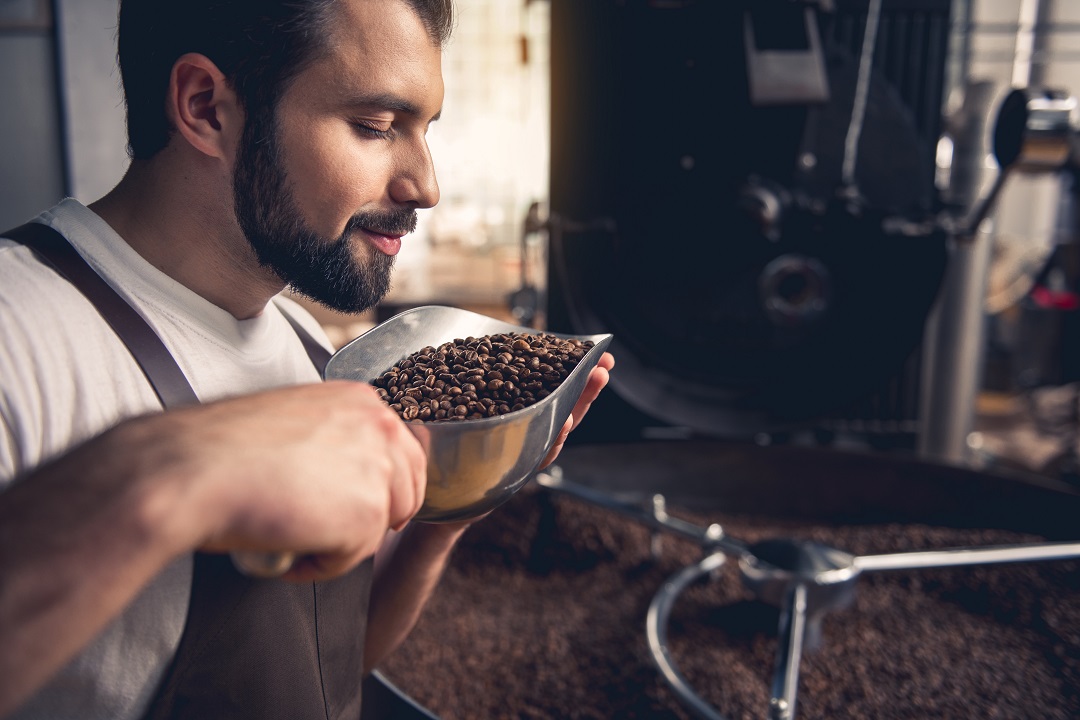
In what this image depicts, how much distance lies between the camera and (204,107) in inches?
24.3

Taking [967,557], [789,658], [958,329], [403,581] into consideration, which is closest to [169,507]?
[403,581]

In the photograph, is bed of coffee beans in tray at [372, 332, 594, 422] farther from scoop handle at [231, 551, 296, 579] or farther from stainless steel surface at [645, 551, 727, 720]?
stainless steel surface at [645, 551, 727, 720]

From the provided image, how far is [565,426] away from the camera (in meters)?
0.58

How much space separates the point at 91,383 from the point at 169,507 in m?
0.26

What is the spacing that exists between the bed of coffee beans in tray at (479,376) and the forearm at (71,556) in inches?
8.4

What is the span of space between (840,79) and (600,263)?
1.60 ft

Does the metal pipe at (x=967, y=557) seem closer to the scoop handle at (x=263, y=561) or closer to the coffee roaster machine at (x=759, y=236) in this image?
the coffee roaster machine at (x=759, y=236)

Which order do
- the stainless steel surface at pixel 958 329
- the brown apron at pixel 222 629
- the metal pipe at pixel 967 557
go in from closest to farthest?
the brown apron at pixel 222 629
the metal pipe at pixel 967 557
the stainless steel surface at pixel 958 329

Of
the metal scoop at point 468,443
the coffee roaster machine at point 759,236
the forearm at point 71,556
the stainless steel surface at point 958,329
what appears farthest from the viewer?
the stainless steel surface at point 958,329

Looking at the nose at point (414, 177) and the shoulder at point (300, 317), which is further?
the shoulder at point (300, 317)

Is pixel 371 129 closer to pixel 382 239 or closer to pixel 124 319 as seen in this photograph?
pixel 382 239

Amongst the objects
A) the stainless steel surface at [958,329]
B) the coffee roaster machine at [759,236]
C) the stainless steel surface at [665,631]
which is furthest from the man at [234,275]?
the stainless steel surface at [958,329]

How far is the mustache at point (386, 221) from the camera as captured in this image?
24.9 inches

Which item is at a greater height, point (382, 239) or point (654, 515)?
point (382, 239)
